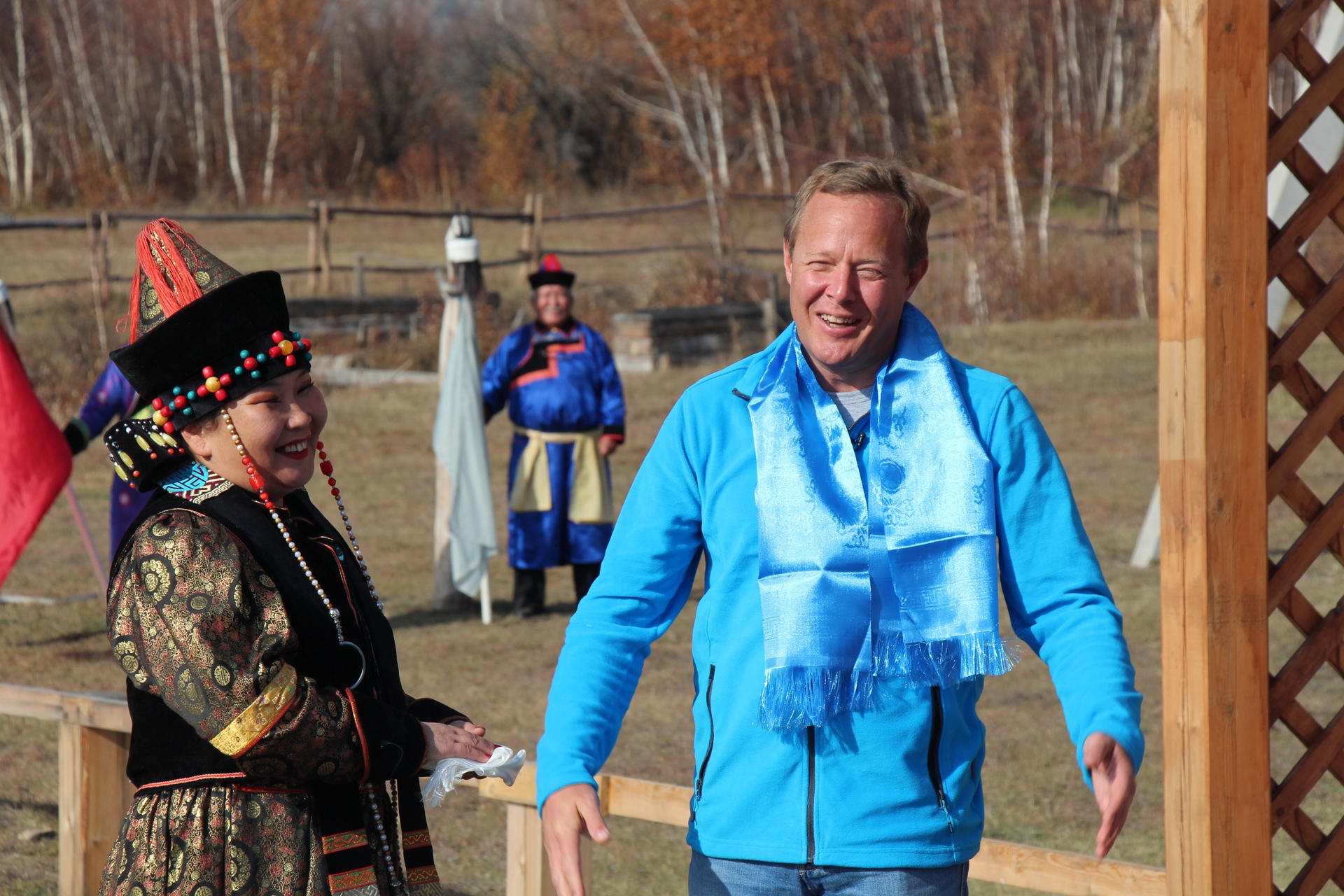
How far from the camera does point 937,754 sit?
2016 millimetres

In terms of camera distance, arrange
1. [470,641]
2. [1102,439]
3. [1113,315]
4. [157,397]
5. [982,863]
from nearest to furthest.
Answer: [157,397] → [982,863] → [470,641] → [1102,439] → [1113,315]

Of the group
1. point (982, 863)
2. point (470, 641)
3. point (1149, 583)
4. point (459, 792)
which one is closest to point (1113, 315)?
point (1149, 583)

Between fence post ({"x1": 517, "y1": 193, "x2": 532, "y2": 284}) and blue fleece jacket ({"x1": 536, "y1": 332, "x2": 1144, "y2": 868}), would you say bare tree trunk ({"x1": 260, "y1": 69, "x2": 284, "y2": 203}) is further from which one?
blue fleece jacket ({"x1": 536, "y1": 332, "x2": 1144, "y2": 868})

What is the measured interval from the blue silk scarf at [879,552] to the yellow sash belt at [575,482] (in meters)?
5.69

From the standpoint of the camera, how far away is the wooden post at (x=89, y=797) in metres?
3.71

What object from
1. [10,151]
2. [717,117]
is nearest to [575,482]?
[717,117]

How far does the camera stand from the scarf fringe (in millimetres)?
1978

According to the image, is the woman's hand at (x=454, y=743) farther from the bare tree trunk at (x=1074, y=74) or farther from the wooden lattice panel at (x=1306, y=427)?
the bare tree trunk at (x=1074, y=74)

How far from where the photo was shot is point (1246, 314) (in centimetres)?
212

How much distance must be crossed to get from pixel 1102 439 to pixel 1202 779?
36.2 feet

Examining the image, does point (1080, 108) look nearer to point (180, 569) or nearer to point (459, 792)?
point (459, 792)

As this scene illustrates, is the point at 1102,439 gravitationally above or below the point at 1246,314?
below

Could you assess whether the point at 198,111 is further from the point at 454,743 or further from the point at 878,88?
the point at 454,743

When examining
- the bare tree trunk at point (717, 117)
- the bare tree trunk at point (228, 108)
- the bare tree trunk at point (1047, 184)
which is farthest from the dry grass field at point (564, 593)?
the bare tree trunk at point (228, 108)
